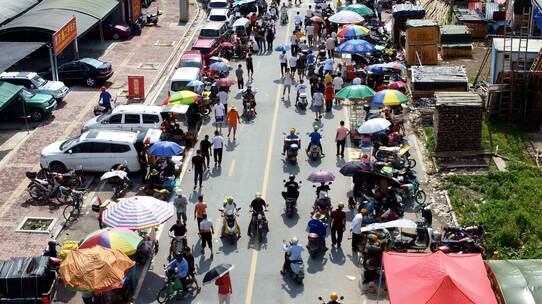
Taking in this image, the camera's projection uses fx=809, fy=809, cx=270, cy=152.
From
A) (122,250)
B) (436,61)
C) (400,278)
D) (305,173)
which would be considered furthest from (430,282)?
(436,61)

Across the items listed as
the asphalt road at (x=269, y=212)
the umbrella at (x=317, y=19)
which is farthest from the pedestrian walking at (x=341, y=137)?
the umbrella at (x=317, y=19)

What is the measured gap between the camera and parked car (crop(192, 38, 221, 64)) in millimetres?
42281

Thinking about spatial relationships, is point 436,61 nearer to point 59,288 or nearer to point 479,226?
point 479,226

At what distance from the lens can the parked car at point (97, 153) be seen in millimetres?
28094

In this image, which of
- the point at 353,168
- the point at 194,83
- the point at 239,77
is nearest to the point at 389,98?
the point at 353,168

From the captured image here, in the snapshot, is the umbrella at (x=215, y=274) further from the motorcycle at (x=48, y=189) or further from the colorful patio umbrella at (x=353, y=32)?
the colorful patio umbrella at (x=353, y=32)

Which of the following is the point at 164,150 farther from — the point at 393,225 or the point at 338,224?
the point at 393,225

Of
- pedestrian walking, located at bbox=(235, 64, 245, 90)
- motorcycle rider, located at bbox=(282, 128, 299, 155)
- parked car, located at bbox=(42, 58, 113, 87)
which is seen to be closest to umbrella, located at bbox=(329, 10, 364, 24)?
pedestrian walking, located at bbox=(235, 64, 245, 90)

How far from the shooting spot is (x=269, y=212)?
25797mm

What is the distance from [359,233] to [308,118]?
12226 millimetres

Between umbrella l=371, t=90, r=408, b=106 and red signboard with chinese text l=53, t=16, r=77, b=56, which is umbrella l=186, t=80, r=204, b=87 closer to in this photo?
red signboard with chinese text l=53, t=16, r=77, b=56

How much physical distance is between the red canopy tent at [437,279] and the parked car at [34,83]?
71.2 ft

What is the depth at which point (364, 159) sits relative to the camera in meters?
27.6

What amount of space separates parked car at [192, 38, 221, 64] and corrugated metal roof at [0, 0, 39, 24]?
33.4 feet
